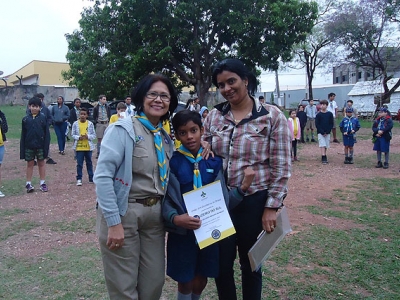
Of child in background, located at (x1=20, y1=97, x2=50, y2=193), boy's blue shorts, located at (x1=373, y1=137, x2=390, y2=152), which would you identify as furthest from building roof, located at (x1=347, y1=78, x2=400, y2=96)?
child in background, located at (x1=20, y1=97, x2=50, y2=193)

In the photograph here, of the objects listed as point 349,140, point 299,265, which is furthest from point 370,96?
point 299,265

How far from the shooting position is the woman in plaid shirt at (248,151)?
246cm

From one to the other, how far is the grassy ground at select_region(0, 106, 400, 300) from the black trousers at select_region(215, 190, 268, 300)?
31.8 inches

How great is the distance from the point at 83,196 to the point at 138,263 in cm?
511

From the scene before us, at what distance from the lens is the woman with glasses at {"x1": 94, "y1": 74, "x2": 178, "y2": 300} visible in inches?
85.0

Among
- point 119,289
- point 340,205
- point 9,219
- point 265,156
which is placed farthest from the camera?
point 340,205

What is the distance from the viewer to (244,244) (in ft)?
8.61

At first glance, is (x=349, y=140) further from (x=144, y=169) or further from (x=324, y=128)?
(x=144, y=169)

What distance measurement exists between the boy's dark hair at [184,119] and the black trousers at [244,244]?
2.03 feet

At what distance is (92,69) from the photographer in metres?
16.8

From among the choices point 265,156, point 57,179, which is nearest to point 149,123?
point 265,156

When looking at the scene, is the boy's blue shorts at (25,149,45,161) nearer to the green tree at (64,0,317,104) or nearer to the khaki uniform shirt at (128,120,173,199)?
the khaki uniform shirt at (128,120,173,199)

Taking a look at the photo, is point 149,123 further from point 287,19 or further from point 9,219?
point 287,19

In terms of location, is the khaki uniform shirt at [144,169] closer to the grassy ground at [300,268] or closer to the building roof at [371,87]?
the grassy ground at [300,268]
